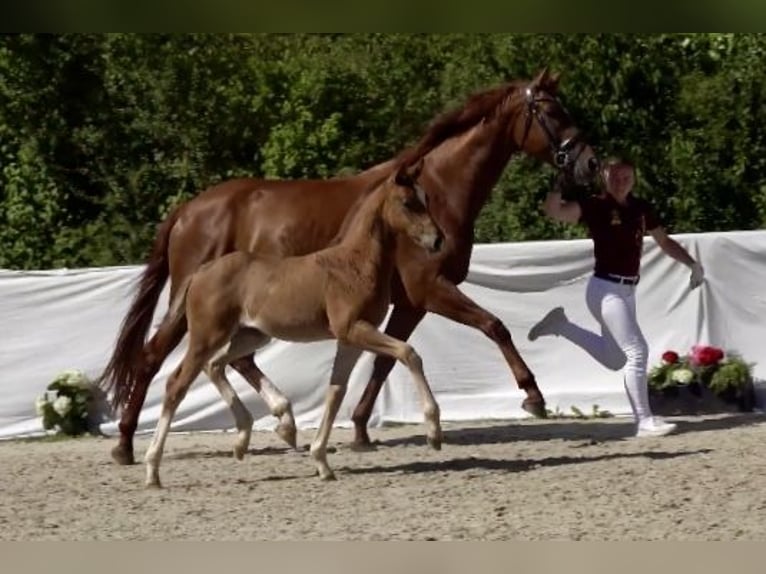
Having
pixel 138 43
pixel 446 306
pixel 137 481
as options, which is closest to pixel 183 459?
pixel 137 481

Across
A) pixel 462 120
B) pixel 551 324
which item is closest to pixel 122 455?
pixel 551 324

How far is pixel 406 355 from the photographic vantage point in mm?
7238

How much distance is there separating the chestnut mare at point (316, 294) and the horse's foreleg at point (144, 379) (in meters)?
1.01

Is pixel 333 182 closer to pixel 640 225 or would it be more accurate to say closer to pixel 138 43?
pixel 640 225

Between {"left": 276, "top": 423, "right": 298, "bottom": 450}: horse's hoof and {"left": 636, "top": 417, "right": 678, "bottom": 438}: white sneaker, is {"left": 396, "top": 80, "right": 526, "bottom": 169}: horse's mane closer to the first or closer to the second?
{"left": 276, "top": 423, "right": 298, "bottom": 450}: horse's hoof

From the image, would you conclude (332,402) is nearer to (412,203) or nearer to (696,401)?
(412,203)

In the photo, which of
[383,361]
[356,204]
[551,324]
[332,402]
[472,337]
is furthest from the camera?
[472,337]

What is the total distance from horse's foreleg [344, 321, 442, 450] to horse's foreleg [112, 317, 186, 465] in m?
1.63

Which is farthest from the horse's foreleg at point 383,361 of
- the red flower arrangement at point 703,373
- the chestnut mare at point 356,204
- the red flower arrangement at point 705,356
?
the red flower arrangement at point 705,356

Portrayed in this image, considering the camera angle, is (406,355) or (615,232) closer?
(406,355)

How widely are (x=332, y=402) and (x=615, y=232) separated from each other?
2471mm

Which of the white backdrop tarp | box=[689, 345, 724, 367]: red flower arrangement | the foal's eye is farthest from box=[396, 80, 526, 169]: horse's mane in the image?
box=[689, 345, 724, 367]: red flower arrangement

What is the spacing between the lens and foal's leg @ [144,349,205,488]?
7484 millimetres

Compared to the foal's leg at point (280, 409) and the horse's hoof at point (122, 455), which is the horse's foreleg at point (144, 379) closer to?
the horse's hoof at point (122, 455)
